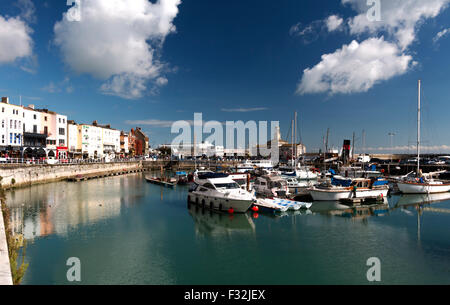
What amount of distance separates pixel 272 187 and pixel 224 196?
11.8m

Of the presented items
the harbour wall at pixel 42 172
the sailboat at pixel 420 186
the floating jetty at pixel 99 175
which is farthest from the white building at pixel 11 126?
the sailboat at pixel 420 186

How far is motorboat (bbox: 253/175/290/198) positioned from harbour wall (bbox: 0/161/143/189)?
1756 inches

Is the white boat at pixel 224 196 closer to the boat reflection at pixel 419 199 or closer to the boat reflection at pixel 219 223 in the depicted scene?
the boat reflection at pixel 219 223

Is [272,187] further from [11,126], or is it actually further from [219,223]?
[11,126]

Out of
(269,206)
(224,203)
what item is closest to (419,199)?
(269,206)

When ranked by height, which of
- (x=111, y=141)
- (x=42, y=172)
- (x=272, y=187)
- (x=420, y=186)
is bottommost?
(x=420, y=186)

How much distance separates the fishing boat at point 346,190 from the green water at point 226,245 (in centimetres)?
266

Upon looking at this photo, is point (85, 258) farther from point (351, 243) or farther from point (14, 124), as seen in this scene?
point (14, 124)

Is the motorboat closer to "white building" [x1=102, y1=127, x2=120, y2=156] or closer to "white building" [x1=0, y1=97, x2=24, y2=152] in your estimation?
"white building" [x1=0, y1=97, x2=24, y2=152]

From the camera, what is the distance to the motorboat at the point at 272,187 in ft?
135

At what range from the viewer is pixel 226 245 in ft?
75.8

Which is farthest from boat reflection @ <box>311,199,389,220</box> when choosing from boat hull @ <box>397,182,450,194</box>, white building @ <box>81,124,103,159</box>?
white building @ <box>81,124,103,159</box>

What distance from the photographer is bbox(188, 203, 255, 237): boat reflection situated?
2681cm
